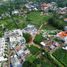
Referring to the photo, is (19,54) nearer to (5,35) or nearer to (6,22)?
(5,35)

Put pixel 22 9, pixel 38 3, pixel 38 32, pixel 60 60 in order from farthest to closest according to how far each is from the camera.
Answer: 1. pixel 38 3
2. pixel 22 9
3. pixel 38 32
4. pixel 60 60

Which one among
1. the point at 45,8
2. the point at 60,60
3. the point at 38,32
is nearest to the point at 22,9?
the point at 45,8

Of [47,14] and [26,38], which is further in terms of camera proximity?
[47,14]

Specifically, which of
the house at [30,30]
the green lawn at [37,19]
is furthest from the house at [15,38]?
the green lawn at [37,19]

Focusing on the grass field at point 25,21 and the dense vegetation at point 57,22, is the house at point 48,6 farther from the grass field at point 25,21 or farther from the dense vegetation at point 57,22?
the dense vegetation at point 57,22

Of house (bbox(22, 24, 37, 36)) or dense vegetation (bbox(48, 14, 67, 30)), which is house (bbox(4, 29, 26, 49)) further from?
dense vegetation (bbox(48, 14, 67, 30))

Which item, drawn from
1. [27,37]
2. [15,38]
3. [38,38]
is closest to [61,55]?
[38,38]

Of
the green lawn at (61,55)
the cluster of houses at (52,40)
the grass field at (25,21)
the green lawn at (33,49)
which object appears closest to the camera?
the green lawn at (61,55)
